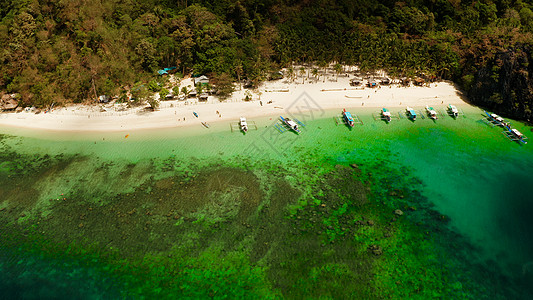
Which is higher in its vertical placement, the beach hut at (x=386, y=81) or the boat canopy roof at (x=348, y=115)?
the beach hut at (x=386, y=81)

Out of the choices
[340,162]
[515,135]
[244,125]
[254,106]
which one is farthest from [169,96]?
[515,135]

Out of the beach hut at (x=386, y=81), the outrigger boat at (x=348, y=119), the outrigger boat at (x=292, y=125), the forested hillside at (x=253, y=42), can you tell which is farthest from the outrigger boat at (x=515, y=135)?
the outrigger boat at (x=292, y=125)

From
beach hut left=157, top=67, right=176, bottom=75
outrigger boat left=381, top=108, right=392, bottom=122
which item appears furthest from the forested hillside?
outrigger boat left=381, top=108, right=392, bottom=122

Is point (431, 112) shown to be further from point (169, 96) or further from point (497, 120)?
point (169, 96)

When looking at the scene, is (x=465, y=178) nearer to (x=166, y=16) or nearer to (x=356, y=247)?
(x=356, y=247)

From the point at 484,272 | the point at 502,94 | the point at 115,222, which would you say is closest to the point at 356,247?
the point at 484,272

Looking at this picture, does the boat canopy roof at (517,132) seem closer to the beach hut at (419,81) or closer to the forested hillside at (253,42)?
the forested hillside at (253,42)

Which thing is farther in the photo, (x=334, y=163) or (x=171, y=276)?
(x=334, y=163)
